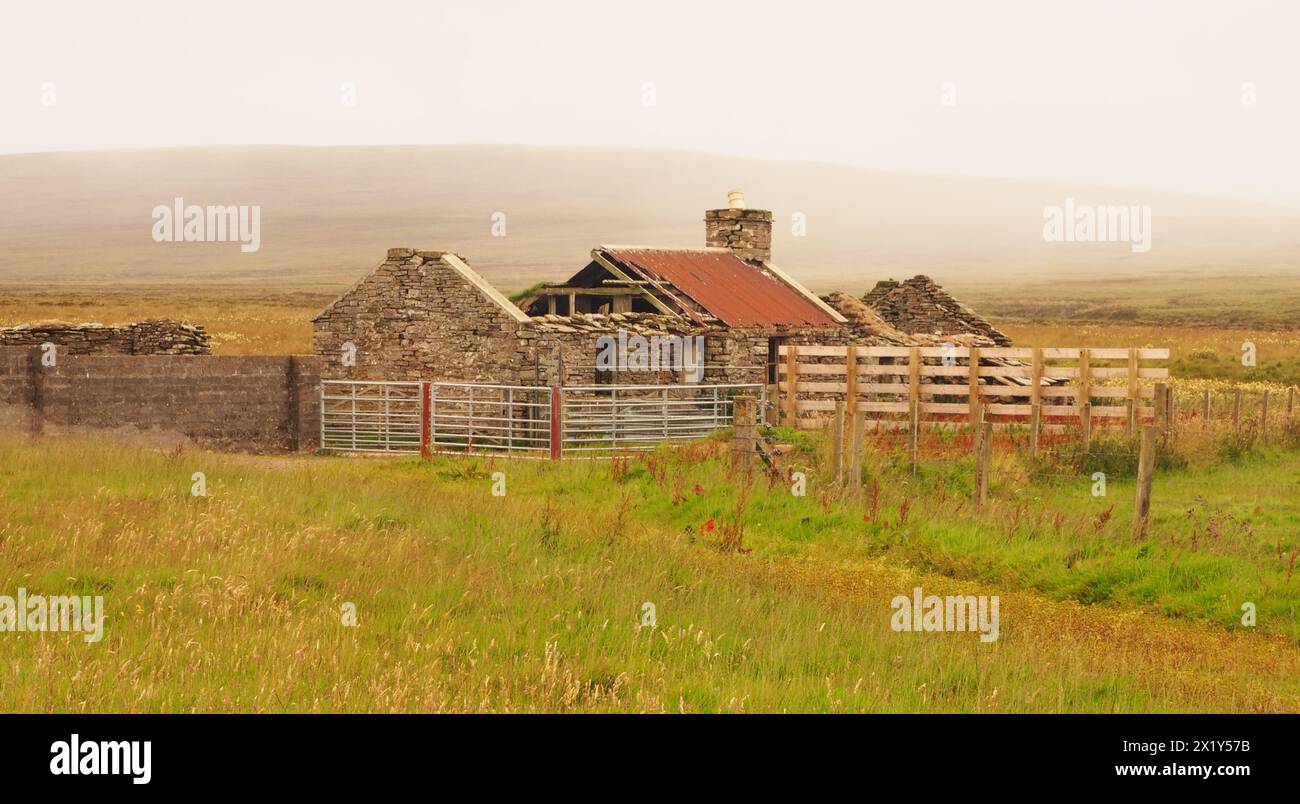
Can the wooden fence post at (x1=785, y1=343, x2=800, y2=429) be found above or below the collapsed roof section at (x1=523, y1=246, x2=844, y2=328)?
below

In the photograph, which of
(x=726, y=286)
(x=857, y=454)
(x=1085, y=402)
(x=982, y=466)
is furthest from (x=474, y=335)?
(x=982, y=466)

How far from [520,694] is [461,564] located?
3.44 meters

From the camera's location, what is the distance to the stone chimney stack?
114ft

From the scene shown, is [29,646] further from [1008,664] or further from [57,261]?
[57,261]

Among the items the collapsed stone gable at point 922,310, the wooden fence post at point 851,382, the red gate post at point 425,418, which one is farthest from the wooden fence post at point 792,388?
the collapsed stone gable at point 922,310

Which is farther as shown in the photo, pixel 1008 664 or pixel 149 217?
pixel 149 217

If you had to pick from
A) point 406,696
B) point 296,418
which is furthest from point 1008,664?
point 296,418

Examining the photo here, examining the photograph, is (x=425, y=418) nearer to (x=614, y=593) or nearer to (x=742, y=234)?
(x=614, y=593)

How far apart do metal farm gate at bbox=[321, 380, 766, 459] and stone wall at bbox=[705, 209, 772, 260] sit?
26.2ft

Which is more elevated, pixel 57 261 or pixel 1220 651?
pixel 57 261

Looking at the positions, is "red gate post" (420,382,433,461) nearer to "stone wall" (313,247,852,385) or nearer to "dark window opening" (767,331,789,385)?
"stone wall" (313,247,852,385)

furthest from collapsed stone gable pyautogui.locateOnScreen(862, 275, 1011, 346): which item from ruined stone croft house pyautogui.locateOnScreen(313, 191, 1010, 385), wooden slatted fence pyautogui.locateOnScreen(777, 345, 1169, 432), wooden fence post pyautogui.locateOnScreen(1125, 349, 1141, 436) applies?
wooden fence post pyautogui.locateOnScreen(1125, 349, 1141, 436)

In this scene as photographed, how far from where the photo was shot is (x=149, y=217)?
181 metres

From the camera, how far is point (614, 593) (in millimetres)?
10172
